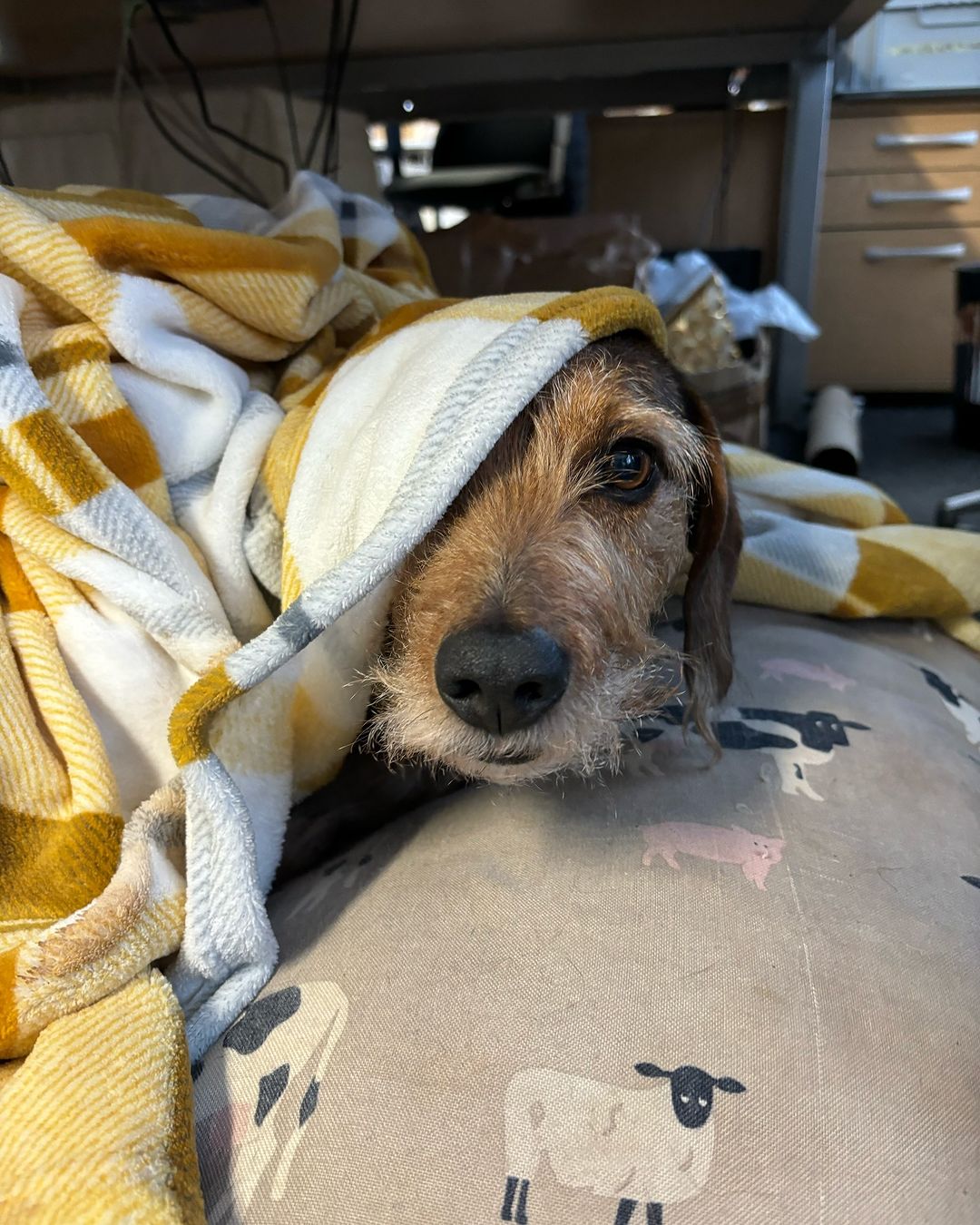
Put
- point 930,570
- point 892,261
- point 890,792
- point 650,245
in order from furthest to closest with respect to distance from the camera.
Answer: point 892,261
point 650,245
point 930,570
point 890,792

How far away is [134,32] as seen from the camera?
2469 mm

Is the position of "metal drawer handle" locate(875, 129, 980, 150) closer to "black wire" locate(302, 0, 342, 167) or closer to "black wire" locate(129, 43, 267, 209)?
"black wire" locate(302, 0, 342, 167)

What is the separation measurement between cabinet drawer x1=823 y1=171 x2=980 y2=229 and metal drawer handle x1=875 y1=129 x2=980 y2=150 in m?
0.12

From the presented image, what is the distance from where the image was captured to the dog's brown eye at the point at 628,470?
40.8 inches

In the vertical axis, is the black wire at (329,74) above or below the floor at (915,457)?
above

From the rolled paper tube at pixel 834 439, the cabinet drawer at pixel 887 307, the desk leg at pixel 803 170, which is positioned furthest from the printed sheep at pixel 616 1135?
the cabinet drawer at pixel 887 307

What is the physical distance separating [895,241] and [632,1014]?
14.4ft

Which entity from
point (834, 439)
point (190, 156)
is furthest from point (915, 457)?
point (190, 156)

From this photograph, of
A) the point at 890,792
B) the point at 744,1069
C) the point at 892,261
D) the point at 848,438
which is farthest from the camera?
the point at 892,261

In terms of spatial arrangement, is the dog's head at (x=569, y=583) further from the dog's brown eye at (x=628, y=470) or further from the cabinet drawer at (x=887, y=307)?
the cabinet drawer at (x=887, y=307)

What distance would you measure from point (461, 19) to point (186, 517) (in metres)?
2.26

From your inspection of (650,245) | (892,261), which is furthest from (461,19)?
(892,261)

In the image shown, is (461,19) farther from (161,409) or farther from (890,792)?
(890,792)

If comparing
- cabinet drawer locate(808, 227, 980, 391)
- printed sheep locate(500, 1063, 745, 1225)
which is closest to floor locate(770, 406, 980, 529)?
cabinet drawer locate(808, 227, 980, 391)
